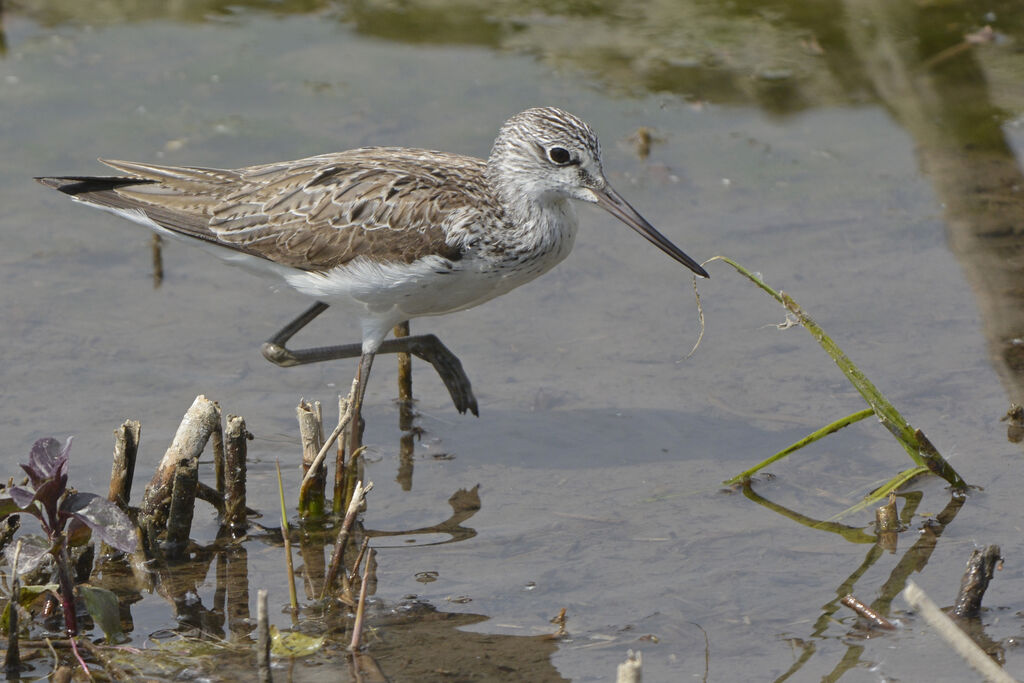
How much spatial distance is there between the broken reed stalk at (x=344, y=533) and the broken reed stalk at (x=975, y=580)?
246 centimetres

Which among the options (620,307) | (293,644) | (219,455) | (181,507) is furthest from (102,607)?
(620,307)

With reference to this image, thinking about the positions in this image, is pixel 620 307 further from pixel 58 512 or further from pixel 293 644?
pixel 58 512

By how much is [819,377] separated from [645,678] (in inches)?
120

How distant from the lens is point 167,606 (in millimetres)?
5902

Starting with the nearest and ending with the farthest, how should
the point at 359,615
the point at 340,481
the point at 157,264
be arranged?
the point at 359,615 → the point at 340,481 → the point at 157,264

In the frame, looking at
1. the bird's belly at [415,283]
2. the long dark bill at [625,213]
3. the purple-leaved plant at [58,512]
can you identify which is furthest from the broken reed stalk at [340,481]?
the long dark bill at [625,213]

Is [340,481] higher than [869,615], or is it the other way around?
[340,481]

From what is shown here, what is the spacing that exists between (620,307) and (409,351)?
1742 millimetres

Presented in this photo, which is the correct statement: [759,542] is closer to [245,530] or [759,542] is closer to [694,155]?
[245,530]

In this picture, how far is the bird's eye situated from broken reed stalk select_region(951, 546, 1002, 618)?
3.01m

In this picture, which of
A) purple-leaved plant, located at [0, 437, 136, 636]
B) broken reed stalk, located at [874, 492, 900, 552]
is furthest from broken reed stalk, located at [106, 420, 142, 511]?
broken reed stalk, located at [874, 492, 900, 552]

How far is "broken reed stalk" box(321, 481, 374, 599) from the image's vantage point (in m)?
5.49

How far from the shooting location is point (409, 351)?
759 centimetres

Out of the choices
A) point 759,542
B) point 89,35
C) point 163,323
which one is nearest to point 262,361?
point 163,323
